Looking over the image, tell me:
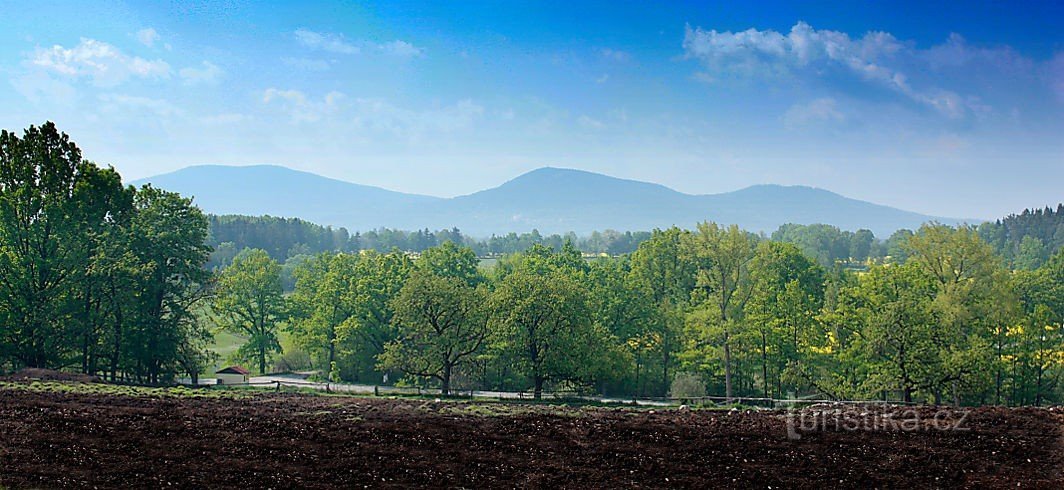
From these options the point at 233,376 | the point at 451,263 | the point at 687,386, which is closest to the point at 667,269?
the point at 687,386

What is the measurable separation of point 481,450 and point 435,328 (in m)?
23.4

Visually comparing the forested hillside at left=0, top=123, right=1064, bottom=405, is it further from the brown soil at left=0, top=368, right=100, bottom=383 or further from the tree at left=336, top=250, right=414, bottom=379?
the brown soil at left=0, top=368, right=100, bottom=383

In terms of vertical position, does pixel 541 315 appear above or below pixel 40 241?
below

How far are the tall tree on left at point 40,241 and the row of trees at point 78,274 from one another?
55 mm

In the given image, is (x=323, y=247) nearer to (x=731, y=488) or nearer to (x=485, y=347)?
(x=485, y=347)

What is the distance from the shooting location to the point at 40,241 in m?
42.3

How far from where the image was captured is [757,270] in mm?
55094

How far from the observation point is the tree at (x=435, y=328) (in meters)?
45.9

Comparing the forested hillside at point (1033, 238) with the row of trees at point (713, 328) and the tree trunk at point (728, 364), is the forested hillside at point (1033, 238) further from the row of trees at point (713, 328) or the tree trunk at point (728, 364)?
the tree trunk at point (728, 364)

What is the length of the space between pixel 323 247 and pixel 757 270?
157 metres

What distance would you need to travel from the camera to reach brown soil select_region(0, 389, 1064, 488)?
2036 centimetres

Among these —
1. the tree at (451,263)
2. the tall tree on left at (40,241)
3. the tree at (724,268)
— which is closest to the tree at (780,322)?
the tree at (724,268)

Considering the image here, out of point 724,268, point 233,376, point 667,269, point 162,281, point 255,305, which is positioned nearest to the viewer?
point 162,281

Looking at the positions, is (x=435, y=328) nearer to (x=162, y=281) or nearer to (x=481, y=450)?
(x=162, y=281)
